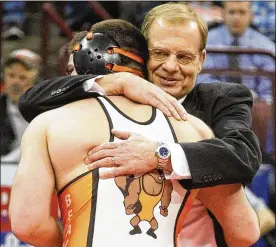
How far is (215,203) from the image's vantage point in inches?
109

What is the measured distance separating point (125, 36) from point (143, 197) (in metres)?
0.60

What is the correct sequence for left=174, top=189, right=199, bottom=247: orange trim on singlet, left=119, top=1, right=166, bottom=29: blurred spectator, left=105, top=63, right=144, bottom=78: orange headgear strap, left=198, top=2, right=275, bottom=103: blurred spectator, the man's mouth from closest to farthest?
left=174, top=189, right=199, bottom=247: orange trim on singlet
left=105, top=63, right=144, bottom=78: orange headgear strap
the man's mouth
left=198, top=2, right=275, bottom=103: blurred spectator
left=119, top=1, right=166, bottom=29: blurred spectator

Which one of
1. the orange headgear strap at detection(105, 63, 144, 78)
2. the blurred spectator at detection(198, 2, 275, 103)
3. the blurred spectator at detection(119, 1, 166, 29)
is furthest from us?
the blurred spectator at detection(119, 1, 166, 29)

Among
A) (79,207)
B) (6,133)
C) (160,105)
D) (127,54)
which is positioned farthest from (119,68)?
(6,133)

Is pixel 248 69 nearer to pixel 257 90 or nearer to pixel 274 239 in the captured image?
pixel 257 90

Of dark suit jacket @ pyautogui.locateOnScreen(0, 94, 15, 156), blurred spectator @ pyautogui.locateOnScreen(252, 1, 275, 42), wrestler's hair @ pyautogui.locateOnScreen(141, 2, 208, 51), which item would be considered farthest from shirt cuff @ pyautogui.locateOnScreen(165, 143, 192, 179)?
blurred spectator @ pyautogui.locateOnScreen(252, 1, 275, 42)

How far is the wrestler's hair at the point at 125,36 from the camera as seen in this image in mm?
2762

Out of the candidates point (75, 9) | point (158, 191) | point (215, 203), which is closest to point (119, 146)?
point (158, 191)

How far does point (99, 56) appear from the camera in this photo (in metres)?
2.73

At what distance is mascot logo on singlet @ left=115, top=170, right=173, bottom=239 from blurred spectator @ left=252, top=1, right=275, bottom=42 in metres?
5.77

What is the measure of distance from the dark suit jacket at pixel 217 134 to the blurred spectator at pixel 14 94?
339cm

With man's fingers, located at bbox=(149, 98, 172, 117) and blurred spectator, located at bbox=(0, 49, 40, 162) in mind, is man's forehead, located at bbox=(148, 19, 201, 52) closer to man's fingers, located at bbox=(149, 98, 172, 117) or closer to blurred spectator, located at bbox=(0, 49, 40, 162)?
man's fingers, located at bbox=(149, 98, 172, 117)

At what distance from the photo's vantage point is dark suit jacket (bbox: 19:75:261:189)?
2613 mm

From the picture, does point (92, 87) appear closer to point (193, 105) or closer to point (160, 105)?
point (160, 105)
